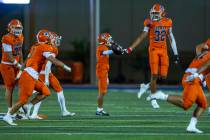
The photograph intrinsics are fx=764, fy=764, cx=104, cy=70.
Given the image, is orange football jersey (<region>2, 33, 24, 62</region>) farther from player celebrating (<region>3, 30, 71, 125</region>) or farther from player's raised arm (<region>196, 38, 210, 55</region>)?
player's raised arm (<region>196, 38, 210, 55</region>)

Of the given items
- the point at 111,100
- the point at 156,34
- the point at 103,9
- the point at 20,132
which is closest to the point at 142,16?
the point at 103,9

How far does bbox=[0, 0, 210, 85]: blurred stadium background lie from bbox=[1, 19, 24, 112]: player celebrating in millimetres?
14972

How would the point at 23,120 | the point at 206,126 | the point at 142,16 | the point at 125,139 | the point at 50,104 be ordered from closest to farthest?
the point at 125,139 → the point at 206,126 → the point at 23,120 → the point at 50,104 → the point at 142,16

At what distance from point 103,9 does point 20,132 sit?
18838mm

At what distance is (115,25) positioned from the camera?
98.1 ft

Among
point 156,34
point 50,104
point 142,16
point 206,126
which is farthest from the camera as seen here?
point 142,16

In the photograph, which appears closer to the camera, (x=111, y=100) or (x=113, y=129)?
(x=113, y=129)

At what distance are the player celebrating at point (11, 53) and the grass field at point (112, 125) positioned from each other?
1.03 meters

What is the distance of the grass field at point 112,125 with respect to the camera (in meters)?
11.1

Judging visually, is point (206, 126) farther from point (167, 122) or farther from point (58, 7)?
point (58, 7)

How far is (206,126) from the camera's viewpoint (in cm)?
1248

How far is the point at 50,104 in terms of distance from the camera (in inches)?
702

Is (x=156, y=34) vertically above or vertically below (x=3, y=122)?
above

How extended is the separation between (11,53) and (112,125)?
8.52 ft
